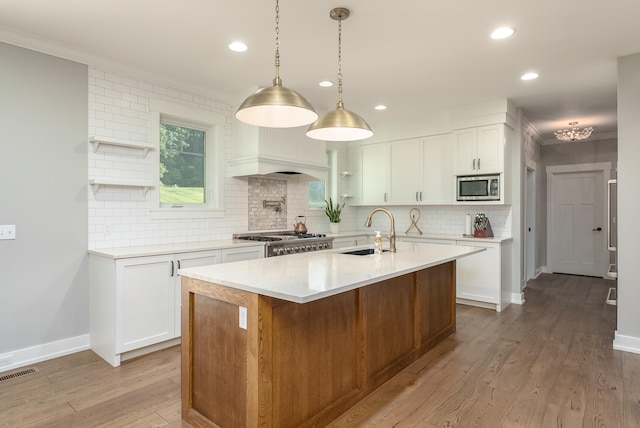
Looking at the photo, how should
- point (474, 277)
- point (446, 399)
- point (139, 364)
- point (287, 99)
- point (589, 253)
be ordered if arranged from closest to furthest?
point (287, 99) → point (446, 399) → point (139, 364) → point (474, 277) → point (589, 253)

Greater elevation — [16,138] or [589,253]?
[16,138]

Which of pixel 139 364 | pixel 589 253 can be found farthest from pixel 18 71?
pixel 589 253

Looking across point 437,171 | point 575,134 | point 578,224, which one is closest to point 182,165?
point 437,171

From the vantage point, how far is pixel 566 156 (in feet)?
24.0

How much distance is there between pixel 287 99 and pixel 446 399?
2254 millimetres

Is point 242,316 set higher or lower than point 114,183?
lower

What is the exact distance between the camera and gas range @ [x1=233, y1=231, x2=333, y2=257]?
14.0 ft

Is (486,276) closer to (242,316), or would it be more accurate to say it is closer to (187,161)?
(242,316)

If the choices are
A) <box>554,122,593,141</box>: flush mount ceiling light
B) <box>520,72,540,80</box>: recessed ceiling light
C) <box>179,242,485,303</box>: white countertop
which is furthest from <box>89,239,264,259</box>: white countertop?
<box>554,122,593,141</box>: flush mount ceiling light

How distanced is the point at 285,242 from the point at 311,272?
2.14 meters

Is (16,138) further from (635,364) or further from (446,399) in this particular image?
(635,364)

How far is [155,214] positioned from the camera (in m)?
3.98

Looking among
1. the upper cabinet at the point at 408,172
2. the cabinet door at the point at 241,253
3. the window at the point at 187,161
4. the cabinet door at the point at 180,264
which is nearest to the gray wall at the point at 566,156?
the upper cabinet at the point at 408,172

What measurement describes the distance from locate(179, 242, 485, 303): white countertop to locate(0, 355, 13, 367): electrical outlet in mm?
2068
